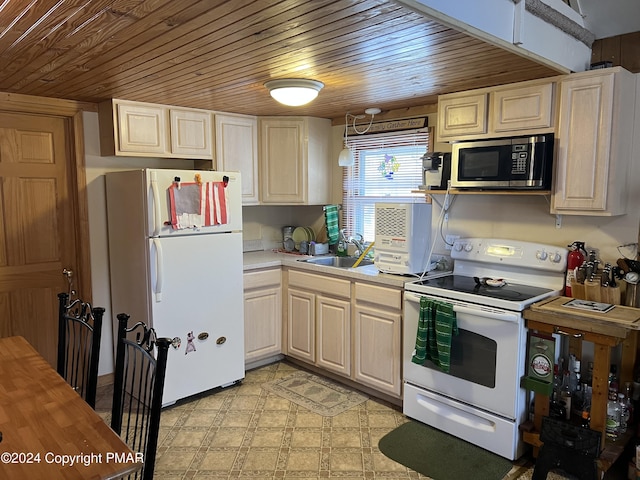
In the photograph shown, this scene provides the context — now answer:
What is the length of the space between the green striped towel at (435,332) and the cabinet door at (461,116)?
1.03m

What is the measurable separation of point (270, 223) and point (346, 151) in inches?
42.7

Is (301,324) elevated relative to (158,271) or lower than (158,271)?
lower

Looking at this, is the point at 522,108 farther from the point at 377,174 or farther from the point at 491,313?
the point at 377,174

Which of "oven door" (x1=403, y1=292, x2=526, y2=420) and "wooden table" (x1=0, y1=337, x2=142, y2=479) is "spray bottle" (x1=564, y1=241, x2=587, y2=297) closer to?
"oven door" (x1=403, y1=292, x2=526, y2=420)

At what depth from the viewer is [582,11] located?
2.55m

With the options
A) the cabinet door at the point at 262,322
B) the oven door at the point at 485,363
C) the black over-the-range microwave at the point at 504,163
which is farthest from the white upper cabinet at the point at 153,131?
the oven door at the point at 485,363

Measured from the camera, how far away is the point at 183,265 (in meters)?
3.03

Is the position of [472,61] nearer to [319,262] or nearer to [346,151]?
[346,151]

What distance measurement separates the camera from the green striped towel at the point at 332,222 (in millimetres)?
3956

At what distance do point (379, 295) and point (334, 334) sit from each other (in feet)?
1.77

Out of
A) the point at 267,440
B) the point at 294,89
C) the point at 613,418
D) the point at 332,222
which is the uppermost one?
the point at 294,89

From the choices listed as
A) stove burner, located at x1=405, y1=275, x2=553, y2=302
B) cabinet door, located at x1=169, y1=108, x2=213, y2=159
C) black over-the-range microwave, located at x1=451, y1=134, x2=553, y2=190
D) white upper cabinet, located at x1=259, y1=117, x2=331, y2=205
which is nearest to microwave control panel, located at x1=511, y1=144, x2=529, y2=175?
black over-the-range microwave, located at x1=451, y1=134, x2=553, y2=190

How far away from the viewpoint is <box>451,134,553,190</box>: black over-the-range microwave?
8.25 feet

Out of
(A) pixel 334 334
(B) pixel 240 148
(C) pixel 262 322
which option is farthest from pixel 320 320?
(B) pixel 240 148
